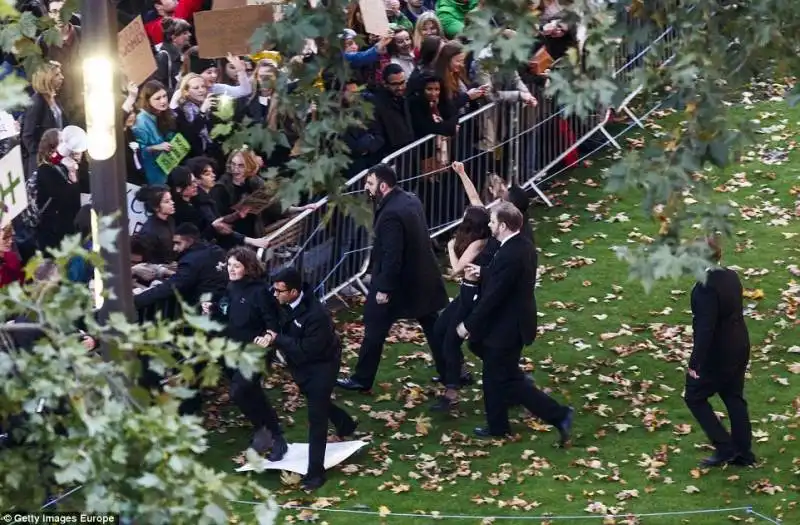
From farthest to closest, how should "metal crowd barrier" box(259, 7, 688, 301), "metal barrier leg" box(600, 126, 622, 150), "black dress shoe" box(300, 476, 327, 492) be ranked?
"metal barrier leg" box(600, 126, 622, 150) < "metal crowd barrier" box(259, 7, 688, 301) < "black dress shoe" box(300, 476, 327, 492)

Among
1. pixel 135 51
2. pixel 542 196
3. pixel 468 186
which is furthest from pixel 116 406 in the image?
pixel 542 196

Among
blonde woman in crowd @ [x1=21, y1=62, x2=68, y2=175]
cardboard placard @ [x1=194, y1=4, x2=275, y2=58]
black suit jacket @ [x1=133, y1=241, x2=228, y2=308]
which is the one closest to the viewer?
black suit jacket @ [x1=133, y1=241, x2=228, y2=308]

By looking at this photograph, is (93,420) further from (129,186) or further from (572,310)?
(572,310)

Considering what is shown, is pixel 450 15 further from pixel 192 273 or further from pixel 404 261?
pixel 192 273

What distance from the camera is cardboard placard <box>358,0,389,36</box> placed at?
13.3 meters

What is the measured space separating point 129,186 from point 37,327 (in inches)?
288

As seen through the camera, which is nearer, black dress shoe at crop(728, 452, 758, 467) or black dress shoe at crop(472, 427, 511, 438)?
black dress shoe at crop(728, 452, 758, 467)

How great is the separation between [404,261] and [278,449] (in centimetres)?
196

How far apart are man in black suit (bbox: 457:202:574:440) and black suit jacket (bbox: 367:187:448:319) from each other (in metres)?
0.84

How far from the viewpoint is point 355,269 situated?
44.5ft

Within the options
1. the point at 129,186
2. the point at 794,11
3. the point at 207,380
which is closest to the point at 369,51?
the point at 129,186

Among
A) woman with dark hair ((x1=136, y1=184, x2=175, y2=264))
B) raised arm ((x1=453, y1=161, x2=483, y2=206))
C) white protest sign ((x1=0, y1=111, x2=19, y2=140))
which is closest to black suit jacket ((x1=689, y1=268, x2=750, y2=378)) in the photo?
raised arm ((x1=453, y1=161, x2=483, y2=206))

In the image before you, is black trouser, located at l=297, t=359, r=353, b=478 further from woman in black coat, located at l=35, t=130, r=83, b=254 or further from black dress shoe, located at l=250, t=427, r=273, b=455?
woman in black coat, located at l=35, t=130, r=83, b=254

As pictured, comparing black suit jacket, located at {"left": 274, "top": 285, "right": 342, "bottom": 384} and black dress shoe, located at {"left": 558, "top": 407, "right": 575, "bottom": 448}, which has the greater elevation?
black suit jacket, located at {"left": 274, "top": 285, "right": 342, "bottom": 384}
